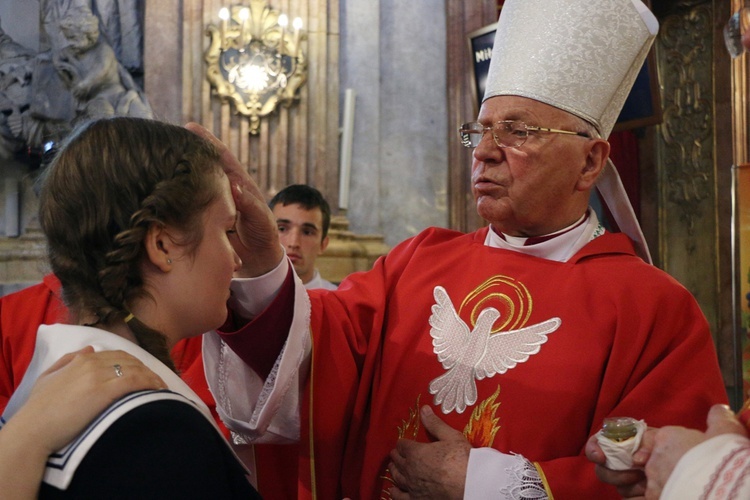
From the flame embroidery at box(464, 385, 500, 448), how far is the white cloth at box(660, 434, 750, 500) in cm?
81

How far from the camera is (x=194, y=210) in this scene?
1559 millimetres

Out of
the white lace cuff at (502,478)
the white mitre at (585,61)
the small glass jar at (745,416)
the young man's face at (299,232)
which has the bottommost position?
the white lace cuff at (502,478)

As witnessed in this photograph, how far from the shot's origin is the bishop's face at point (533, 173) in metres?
2.28

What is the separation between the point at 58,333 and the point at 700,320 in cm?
141

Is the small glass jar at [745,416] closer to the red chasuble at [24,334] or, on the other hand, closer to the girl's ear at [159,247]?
the girl's ear at [159,247]

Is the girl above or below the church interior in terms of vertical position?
below

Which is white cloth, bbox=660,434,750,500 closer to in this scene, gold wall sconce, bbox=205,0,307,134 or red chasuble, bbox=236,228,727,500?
red chasuble, bbox=236,228,727,500

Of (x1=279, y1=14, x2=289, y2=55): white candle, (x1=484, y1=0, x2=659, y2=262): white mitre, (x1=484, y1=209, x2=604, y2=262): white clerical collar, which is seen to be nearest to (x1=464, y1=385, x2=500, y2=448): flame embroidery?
(x1=484, y1=209, x2=604, y2=262): white clerical collar

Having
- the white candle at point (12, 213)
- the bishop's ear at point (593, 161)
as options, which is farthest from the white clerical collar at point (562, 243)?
the white candle at point (12, 213)

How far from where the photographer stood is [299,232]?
4.63 metres

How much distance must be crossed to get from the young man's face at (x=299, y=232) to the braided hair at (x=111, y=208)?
3.07 m

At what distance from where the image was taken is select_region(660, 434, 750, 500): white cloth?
45.1 inches

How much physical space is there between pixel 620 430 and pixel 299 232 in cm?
336

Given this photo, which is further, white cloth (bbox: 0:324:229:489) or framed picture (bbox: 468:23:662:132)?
framed picture (bbox: 468:23:662:132)
